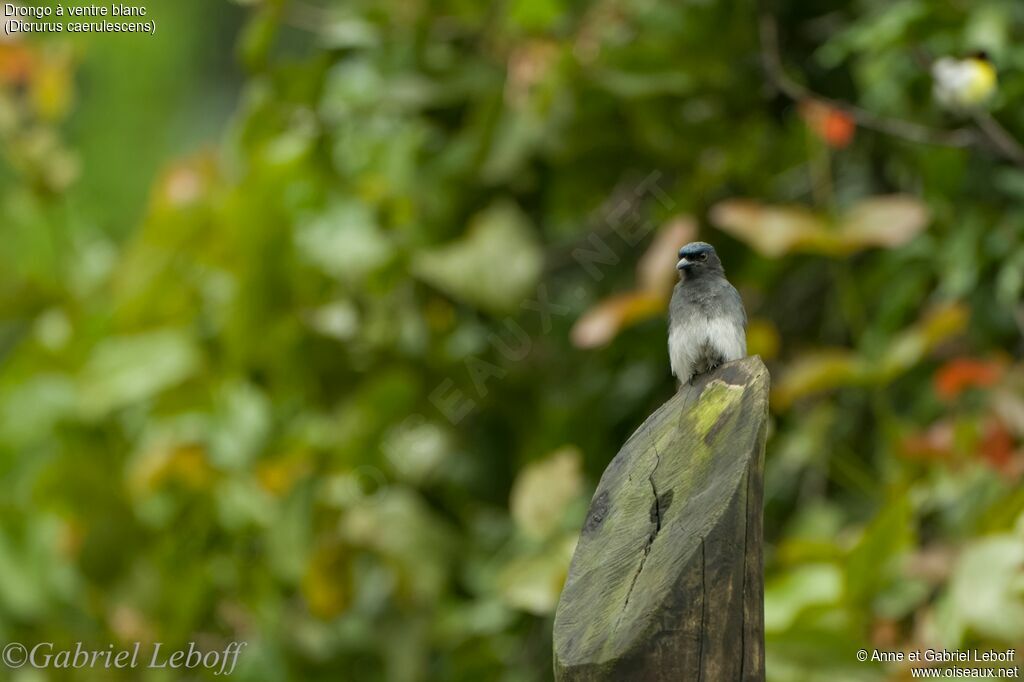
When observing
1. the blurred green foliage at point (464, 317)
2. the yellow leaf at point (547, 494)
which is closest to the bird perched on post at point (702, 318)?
the yellow leaf at point (547, 494)

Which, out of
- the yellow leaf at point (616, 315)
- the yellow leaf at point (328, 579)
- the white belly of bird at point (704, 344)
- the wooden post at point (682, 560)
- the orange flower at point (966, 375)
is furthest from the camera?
the yellow leaf at point (328, 579)

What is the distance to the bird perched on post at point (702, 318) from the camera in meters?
2.79

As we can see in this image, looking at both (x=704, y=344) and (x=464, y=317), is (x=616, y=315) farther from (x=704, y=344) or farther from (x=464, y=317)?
(x=704, y=344)

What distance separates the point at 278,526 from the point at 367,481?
374mm

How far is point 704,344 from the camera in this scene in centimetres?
279

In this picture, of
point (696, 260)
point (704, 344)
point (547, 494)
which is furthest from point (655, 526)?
point (547, 494)

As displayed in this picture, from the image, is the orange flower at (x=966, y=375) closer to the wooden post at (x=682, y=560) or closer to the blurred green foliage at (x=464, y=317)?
the blurred green foliage at (x=464, y=317)

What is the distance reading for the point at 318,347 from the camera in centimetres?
455

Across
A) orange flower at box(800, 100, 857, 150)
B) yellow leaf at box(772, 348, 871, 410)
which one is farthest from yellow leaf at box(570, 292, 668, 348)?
orange flower at box(800, 100, 857, 150)

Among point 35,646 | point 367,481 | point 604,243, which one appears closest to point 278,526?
point 367,481

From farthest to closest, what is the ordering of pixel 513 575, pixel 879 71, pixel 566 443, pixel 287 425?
pixel 287 425, pixel 566 443, pixel 879 71, pixel 513 575

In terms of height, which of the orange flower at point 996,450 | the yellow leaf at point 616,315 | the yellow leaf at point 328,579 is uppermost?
the yellow leaf at point 616,315

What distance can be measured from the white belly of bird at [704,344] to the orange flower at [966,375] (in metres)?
1.25

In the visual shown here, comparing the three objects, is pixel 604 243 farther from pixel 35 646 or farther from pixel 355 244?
pixel 35 646
